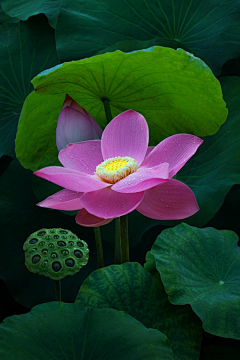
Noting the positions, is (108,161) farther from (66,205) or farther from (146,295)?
(146,295)

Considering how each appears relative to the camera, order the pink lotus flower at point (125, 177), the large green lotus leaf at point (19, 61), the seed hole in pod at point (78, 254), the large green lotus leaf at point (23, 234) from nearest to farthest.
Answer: the pink lotus flower at point (125, 177) < the seed hole in pod at point (78, 254) < the large green lotus leaf at point (23, 234) < the large green lotus leaf at point (19, 61)

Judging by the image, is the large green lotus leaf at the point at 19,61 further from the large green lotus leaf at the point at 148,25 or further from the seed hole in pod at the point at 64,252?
the seed hole in pod at the point at 64,252

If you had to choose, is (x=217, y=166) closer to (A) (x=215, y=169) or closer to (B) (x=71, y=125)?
(A) (x=215, y=169)

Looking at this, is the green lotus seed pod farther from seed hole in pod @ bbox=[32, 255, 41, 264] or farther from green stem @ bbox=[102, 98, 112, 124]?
green stem @ bbox=[102, 98, 112, 124]

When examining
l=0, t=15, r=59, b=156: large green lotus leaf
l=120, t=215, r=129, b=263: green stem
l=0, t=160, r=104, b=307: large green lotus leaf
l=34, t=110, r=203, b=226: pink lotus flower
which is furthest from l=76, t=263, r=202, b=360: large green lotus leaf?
l=0, t=15, r=59, b=156: large green lotus leaf

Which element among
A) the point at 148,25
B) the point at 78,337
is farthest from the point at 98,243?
the point at 148,25

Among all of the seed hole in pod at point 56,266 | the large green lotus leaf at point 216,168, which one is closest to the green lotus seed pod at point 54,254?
the seed hole in pod at point 56,266

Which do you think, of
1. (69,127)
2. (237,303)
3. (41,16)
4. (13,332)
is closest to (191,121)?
(69,127)
